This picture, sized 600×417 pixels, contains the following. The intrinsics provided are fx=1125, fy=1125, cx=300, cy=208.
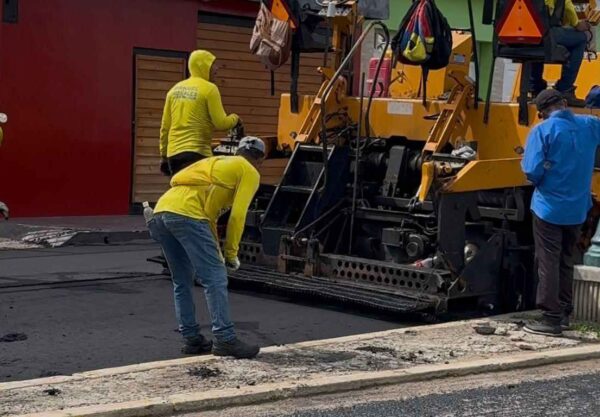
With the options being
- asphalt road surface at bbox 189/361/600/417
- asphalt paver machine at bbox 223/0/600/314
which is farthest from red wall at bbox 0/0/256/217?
asphalt road surface at bbox 189/361/600/417

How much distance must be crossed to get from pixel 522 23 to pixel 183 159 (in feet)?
9.51

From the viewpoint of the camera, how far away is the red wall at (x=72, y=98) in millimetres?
13992

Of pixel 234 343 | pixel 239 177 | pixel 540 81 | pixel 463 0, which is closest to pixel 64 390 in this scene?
pixel 234 343

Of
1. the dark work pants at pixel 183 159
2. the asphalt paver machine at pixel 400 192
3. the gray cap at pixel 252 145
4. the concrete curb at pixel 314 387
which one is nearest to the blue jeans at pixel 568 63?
the asphalt paver machine at pixel 400 192

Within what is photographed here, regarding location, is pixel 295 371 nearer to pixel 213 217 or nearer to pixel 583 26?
pixel 213 217

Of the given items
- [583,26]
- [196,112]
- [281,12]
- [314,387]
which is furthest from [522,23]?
[314,387]

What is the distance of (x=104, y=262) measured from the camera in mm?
11297

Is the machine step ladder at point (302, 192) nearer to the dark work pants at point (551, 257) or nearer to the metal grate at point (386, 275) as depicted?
the metal grate at point (386, 275)

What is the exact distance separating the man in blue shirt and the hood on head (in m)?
2.68

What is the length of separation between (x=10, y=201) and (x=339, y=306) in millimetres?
6447

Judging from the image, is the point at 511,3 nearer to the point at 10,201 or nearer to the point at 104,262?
the point at 104,262

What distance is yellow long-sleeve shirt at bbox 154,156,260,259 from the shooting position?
680 centimetres

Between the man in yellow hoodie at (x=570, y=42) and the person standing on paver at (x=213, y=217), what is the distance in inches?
138

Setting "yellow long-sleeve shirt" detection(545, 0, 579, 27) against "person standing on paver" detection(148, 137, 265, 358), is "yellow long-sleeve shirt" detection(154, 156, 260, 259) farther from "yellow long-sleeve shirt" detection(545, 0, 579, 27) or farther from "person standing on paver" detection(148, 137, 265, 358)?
"yellow long-sleeve shirt" detection(545, 0, 579, 27)
